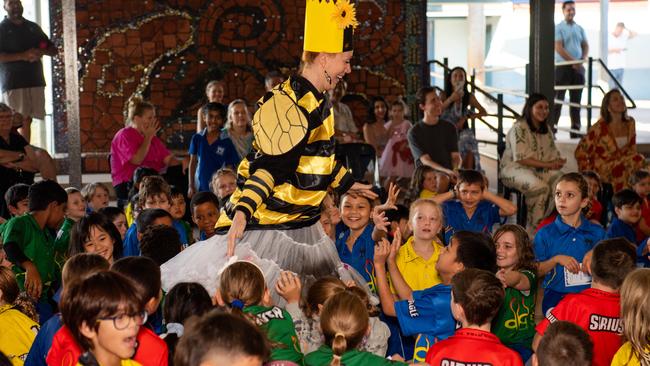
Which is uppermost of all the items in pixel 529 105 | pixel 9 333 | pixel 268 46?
pixel 268 46

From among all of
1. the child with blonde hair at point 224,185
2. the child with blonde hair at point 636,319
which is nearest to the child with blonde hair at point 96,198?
the child with blonde hair at point 224,185

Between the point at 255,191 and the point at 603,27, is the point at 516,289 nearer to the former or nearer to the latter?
the point at 255,191

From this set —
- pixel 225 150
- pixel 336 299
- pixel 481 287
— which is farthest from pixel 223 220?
pixel 225 150

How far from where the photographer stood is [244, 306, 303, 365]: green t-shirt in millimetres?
3025

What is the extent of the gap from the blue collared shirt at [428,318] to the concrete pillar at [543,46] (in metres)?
6.88

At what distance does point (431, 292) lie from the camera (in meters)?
3.58

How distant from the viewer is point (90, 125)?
1002 cm

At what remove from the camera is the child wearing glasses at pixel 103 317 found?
97.0 inches

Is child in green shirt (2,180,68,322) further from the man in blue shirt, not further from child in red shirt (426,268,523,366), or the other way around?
the man in blue shirt

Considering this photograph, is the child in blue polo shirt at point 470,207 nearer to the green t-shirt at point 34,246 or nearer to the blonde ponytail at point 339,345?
the green t-shirt at point 34,246

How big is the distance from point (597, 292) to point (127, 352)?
1901mm

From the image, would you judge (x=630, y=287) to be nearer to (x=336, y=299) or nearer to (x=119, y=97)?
(x=336, y=299)

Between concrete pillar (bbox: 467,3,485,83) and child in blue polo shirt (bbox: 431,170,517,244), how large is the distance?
13.0m

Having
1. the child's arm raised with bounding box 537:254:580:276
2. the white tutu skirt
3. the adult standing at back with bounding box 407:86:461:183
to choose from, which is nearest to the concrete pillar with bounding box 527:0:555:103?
the adult standing at back with bounding box 407:86:461:183
